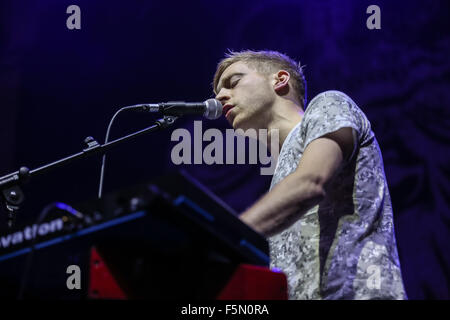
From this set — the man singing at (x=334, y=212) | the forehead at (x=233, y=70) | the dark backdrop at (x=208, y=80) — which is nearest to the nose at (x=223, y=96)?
the forehead at (x=233, y=70)

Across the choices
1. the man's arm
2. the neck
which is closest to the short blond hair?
the neck

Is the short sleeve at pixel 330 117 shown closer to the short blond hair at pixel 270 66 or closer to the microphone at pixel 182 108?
the microphone at pixel 182 108

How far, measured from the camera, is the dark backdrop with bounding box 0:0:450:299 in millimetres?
3754

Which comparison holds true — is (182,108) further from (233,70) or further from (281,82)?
(281,82)

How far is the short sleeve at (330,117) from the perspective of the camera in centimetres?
172

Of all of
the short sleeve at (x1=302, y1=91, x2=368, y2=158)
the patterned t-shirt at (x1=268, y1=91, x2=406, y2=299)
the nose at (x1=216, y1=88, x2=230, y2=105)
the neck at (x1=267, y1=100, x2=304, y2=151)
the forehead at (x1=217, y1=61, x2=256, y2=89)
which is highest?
the forehead at (x1=217, y1=61, x2=256, y2=89)

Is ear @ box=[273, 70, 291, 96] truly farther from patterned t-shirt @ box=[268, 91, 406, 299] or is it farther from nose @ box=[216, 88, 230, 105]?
patterned t-shirt @ box=[268, 91, 406, 299]

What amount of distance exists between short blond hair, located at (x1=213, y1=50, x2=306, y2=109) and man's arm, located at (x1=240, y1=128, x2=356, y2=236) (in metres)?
1.23

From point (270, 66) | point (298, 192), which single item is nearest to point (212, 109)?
point (270, 66)

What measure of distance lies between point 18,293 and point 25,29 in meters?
3.69

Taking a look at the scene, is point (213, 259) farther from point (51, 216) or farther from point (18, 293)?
point (18, 293)

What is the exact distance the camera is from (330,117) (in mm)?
1757

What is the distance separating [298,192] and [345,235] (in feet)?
1.32
